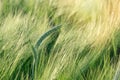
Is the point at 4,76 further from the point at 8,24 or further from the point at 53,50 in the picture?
the point at 8,24

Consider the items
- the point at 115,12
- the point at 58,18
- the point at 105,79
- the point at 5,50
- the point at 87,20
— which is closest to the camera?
the point at 105,79

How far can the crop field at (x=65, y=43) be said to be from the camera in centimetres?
121

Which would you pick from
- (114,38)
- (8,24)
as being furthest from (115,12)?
(8,24)

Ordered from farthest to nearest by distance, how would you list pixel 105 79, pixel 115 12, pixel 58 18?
pixel 58 18 → pixel 115 12 → pixel 105 79

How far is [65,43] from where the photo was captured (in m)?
1.36

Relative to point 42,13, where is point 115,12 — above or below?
below

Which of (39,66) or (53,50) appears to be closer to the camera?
(39,66)

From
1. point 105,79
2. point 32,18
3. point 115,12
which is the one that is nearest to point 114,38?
point 115,12

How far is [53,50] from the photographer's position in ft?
4.52

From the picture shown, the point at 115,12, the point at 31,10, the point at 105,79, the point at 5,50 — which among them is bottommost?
the point at 105,79

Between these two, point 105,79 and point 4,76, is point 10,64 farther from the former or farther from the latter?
point 105,79

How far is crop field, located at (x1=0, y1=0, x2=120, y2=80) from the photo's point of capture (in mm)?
1210

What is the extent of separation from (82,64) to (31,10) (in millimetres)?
677

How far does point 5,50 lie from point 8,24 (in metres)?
0.24
